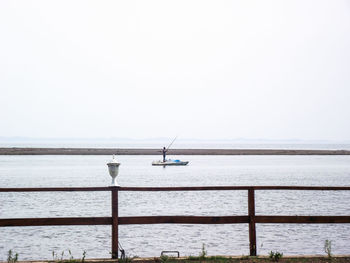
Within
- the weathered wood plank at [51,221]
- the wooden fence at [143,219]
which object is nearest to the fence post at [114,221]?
the wooden fence at [143,219]

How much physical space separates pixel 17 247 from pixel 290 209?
1884 cm

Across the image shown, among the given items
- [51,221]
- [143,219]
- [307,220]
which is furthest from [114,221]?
[307,220]

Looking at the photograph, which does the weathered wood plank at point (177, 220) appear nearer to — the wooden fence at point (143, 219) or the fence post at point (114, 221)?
the wooden fence at point (143, 219)

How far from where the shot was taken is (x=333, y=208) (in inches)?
1284

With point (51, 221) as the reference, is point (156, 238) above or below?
below

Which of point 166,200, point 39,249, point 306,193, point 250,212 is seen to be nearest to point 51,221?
point 250,212

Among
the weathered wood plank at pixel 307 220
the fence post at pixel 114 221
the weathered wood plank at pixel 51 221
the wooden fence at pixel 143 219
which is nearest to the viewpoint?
the weathered wood plank at pixel 51 221

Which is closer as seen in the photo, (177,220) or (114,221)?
(114,221)

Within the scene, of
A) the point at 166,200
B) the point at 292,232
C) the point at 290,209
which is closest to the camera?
the point at 292,232

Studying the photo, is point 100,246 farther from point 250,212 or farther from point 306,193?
point 306,193

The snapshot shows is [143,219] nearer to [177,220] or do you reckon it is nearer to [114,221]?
[114,221]

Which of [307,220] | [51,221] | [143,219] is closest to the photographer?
[51,221]

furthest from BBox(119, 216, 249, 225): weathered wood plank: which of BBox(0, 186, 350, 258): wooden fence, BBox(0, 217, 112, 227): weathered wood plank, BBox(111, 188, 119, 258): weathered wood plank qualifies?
BBox(0, 217, 112, 227): weathered wood plank

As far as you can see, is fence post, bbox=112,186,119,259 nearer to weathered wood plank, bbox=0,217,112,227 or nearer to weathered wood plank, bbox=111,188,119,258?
weathered wood plank, bbox=111,188,119,258
